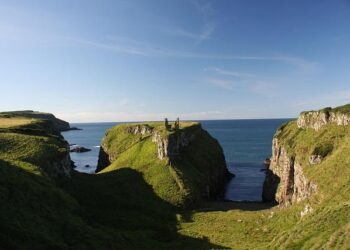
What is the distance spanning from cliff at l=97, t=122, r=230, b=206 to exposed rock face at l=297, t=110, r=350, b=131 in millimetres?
34702

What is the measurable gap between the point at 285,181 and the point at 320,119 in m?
20.5

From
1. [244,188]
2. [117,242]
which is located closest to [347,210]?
[117,242]

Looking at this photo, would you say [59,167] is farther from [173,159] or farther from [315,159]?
[315,159]

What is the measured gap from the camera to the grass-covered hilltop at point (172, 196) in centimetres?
4588

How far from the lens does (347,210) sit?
4494 cm

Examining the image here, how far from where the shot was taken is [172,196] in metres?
95.9

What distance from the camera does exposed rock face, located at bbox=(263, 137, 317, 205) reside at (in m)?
85.8

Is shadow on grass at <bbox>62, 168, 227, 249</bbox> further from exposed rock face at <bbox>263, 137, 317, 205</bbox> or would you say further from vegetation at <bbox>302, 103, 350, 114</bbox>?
vegetation at <bbox>302, 103, 350, 114</bbox>

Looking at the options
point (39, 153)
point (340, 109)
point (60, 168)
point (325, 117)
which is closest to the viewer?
point (39, 153)

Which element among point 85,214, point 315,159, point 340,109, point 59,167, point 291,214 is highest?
point 340,109

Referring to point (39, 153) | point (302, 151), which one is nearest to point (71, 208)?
point (39, 153)

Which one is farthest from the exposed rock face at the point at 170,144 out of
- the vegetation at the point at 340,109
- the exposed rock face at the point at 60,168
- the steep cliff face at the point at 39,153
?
the vegetation at the point at 340,109

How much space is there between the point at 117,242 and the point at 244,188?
78.2m

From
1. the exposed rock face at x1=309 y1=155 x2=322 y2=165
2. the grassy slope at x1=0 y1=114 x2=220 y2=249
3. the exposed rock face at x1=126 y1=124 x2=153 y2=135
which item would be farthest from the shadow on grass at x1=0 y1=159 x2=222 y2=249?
the exposed rock face at x1=309 y1=155 x2=322 y2=165
